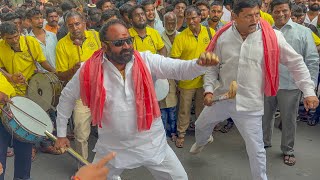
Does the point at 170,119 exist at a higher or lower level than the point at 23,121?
lower

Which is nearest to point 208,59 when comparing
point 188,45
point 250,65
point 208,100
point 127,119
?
point 127,119

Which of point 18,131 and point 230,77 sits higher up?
point 230,77

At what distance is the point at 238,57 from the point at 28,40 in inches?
108

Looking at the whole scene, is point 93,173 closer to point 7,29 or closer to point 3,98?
point 3,98

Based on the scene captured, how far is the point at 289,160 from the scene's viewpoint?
4.82 metres

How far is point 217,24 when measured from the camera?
6023 millimetres

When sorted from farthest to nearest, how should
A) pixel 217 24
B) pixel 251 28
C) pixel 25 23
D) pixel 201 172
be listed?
pixel 25 23 → pixel 217 24 → pixel 201 172 → pixel 251 28

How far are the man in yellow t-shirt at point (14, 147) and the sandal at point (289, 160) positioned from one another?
3.01 m

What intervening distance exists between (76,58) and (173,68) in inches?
76.4

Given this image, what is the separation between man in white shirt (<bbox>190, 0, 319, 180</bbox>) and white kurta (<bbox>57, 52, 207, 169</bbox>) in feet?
2.99

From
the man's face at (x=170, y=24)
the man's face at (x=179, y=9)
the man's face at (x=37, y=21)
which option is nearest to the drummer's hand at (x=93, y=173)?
the man's face at (x=170, y=24)

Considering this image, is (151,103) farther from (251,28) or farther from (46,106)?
(46,106)

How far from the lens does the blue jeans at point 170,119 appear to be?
559cm

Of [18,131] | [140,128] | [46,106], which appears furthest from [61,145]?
[46,106]
